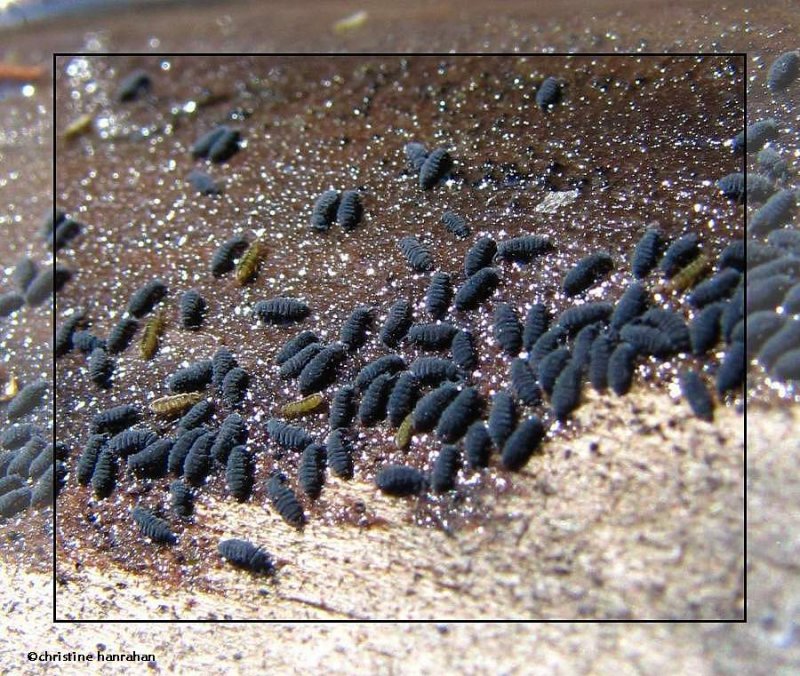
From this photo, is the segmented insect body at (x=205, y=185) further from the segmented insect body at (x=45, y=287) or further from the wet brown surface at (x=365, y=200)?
the segmented insect body at (x=45, y=287)

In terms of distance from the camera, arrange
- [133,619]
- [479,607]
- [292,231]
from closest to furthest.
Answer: [479,607] → [133,619] → [292,231]

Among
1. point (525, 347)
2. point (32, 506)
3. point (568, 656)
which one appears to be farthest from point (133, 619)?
point (525, 347)

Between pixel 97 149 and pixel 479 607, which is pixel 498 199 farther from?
pixel 97 149

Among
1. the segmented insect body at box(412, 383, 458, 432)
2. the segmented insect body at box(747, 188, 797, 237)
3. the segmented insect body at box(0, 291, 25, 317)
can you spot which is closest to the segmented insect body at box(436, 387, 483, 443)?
the segmented insect body at box(412, 383, 458, 432)

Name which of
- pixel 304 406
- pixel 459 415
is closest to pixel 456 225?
pixel 459 415

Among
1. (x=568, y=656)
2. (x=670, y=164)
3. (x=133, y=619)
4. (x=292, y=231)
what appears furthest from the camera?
(x=292, y=231)

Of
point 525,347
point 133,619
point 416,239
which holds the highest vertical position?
point 416,239

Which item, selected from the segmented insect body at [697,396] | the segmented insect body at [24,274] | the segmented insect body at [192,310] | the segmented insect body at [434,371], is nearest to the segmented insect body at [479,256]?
the segmented insect body at [434,371]

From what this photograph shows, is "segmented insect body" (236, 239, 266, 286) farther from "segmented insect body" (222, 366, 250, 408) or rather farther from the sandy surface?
the sandy surface
